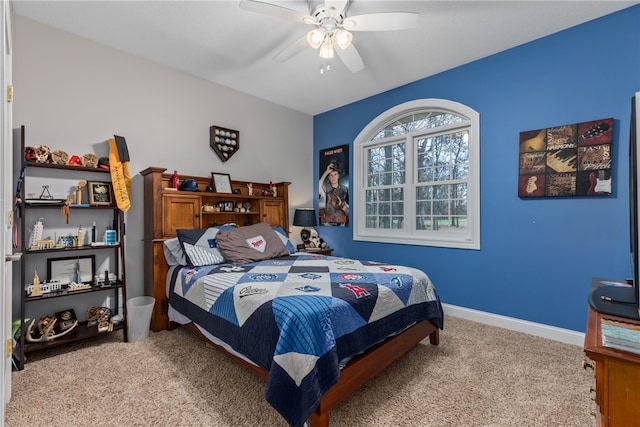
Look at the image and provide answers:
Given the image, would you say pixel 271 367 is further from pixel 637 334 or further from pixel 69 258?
pixel 69 258

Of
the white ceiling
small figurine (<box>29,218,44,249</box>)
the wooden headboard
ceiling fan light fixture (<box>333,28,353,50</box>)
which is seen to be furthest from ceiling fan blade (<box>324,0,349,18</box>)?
small figurine (<box>29,218,44,249</box>)

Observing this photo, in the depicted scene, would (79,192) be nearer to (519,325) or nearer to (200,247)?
(200,247)

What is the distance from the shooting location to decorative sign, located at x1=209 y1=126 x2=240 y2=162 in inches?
143

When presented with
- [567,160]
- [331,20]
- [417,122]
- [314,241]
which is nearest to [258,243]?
[314,241]

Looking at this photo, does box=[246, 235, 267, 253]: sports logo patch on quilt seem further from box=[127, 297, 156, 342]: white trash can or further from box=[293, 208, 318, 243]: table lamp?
box=[293, 208, 318, 243]: table lamp

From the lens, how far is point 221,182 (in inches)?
140

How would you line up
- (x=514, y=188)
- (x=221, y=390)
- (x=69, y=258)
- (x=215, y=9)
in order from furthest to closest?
(x=514, y=188) < (x=69, y=258) < (x=215, y=9) < (x=221, y=390)

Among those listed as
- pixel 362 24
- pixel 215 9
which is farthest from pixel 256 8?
pixel 362 24

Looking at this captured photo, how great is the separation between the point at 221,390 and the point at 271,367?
678 millimetres

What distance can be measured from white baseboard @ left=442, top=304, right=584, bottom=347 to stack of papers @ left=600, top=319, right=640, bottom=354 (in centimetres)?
206

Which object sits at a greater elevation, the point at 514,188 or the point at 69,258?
the point at 514,188

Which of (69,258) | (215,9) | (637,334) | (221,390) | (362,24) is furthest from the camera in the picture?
(69,258)

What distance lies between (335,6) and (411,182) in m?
2.24

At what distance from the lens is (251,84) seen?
372 centimetres
